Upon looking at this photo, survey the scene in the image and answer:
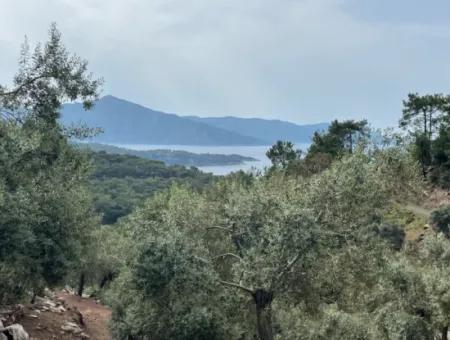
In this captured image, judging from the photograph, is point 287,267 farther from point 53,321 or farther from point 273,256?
point 53,321

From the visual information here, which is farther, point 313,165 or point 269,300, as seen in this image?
point 313,165

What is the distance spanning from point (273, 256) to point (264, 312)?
239cm

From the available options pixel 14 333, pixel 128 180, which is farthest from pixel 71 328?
pixel 128 180

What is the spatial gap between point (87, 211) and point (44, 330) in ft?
28.8

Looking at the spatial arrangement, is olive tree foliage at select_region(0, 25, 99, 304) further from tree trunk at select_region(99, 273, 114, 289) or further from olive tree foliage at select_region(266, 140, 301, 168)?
olive tree foliage at select_region(266, 140, 301, 168)

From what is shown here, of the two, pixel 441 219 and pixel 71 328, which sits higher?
pixel 441 219

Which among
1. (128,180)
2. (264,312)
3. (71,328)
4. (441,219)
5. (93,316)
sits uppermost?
(441,219)

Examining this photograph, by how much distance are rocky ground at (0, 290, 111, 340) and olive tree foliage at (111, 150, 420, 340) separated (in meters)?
6.20

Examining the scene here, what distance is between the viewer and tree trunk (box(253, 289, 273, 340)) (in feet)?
50.1

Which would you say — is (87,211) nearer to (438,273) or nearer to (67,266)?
(67,266)

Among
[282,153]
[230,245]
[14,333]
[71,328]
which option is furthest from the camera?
[282,153]

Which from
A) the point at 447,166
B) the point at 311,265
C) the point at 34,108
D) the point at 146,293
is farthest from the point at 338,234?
the point at 447,166

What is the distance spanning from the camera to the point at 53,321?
2259cm

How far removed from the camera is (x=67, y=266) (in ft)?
46.3
